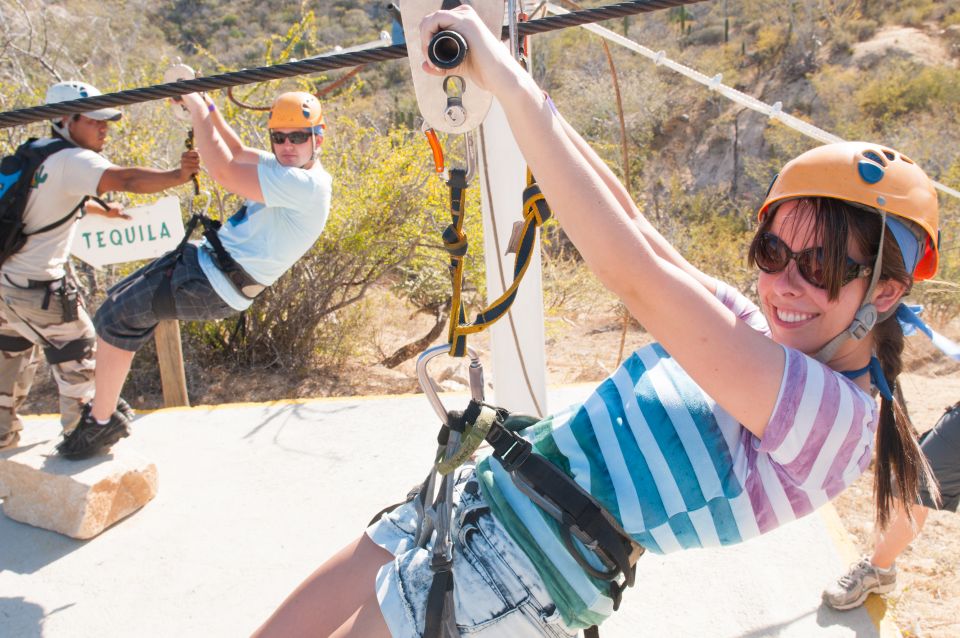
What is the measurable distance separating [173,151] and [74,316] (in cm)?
434

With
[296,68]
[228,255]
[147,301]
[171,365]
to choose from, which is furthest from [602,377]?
[296,68]

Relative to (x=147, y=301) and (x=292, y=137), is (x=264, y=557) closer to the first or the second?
(x=147, y=301)

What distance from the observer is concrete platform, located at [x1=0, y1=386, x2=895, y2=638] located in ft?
7.69

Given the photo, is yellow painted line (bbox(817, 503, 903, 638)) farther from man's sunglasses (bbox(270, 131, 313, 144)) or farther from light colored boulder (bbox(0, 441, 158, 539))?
light colored boulder (bbox(0, 441, 158, 539))

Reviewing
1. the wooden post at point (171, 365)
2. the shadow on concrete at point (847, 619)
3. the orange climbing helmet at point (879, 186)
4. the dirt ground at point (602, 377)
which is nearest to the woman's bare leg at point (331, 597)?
the orange climbing helmet at point (879, 186)

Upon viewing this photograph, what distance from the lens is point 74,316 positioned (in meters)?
3.16

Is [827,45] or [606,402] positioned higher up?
[827,45]

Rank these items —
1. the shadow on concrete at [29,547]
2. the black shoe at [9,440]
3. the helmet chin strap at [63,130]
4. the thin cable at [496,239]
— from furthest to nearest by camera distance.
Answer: the black shoe at [9,440] < the helmet chin strap at [63,130] < the shadow on concrete at [29,547] < the thin cable at [496,239]

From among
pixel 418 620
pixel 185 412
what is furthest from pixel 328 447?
pixel 418 620

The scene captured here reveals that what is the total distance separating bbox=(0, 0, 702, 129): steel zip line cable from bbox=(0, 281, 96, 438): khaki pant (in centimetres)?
124

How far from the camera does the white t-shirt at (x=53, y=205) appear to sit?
2.88 meters

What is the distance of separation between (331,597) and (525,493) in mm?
532

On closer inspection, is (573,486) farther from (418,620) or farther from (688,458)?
(418,620)

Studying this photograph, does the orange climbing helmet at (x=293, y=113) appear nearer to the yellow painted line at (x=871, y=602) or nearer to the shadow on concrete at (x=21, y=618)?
the shadow on concrete at (x=21, y=618)
